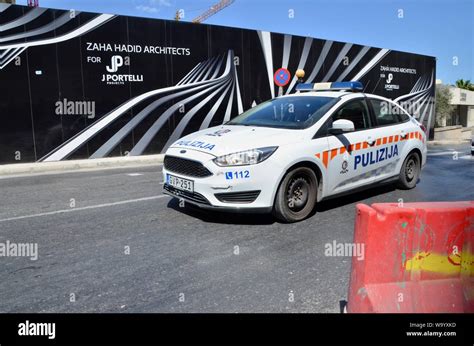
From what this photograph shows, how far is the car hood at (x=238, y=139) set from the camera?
16.5ft

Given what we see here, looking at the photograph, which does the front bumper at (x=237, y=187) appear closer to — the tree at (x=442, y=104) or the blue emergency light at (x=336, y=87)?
the blue emergency light at (x=336, y=87)

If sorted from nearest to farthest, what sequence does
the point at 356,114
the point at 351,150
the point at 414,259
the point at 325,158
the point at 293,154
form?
1. the point at 414,259
2. the point at 293,154
3. the point at 325,158
4. the point at 351,150
5. the point at 356,114

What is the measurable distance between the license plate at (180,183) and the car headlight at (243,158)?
18.4 inches

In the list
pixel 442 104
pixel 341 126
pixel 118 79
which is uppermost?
pixel 118 79

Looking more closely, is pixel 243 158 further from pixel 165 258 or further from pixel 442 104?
pixel 442 104

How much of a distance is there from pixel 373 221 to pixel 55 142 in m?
11.2

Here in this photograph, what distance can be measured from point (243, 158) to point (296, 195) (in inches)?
36.3

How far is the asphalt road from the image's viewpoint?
132 inches

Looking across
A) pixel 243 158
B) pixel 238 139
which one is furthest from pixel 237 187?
pixel 238 139

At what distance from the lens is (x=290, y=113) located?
5.96 meters

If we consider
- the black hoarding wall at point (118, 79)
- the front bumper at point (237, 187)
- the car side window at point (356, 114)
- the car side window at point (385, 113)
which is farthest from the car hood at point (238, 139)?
the black hoarding wall at point (118, 79)

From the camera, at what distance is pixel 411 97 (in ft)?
76.0
